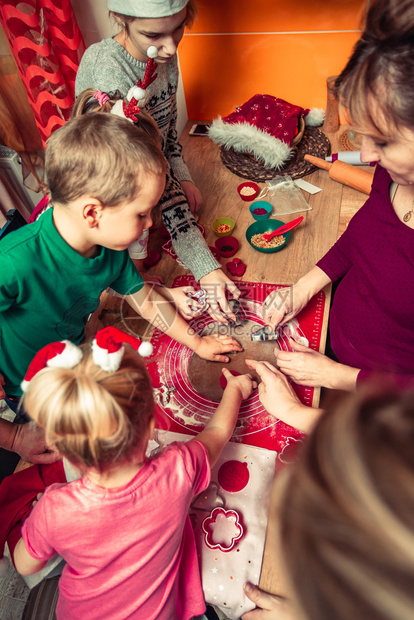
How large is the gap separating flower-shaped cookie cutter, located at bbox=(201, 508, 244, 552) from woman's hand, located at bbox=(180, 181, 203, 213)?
89 cm

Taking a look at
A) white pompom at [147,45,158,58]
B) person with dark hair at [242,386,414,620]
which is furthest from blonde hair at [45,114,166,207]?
person with dark hair at [242,386,414,620]

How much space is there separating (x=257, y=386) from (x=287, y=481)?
548 millimetres

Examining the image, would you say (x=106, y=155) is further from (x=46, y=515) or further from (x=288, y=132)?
(x=288, y=132)

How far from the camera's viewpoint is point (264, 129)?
55.6 inches

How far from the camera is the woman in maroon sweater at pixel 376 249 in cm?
63

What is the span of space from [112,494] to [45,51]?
125 centimetres

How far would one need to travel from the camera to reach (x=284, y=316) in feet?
3.32

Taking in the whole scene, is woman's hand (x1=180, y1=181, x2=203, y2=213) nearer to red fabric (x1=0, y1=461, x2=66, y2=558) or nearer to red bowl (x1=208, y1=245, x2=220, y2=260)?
red bowl (x1=208, y1=245, x2=220, y2=260)

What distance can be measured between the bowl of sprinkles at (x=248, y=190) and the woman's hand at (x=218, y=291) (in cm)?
37

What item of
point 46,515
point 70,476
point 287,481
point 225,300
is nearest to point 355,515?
point 287,481

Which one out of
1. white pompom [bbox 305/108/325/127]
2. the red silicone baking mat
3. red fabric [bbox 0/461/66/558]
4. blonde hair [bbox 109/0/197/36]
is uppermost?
blonde hair [bbox 109/0/197/36]

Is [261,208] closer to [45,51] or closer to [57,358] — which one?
[45,51]

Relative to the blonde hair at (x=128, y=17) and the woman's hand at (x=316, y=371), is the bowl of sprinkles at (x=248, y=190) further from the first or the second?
the woman's hand at (x=316, y=371)

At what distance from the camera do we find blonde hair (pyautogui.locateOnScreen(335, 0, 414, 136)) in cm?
61
